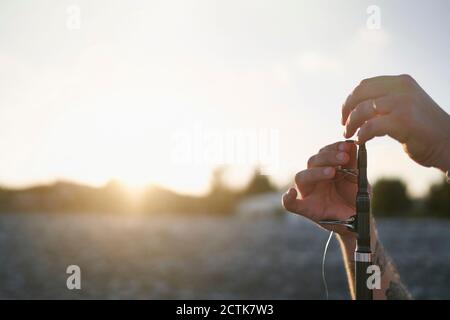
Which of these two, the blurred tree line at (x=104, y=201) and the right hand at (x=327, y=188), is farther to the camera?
the blurred tree line at (x=104, y=201)

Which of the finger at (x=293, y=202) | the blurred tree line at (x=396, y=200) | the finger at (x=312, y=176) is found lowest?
the blurred tree line at (x=396, y=200)

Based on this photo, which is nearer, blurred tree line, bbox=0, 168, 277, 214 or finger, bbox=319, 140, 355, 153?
finger, bbox=319, 140, 355, 153

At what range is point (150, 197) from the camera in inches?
1845

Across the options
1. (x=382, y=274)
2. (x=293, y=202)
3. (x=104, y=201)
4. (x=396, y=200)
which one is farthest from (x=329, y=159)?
(x=396, y=200)

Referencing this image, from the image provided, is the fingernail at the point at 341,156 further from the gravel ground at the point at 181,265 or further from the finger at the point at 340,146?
the gravel ground at the point at 181,265

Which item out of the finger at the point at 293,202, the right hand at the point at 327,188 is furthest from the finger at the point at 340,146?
the finger at the point at 293,202

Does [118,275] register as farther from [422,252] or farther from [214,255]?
[422,252]

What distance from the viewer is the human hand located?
157 centimetres

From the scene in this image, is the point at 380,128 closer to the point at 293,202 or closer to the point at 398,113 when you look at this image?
the point at 398,113

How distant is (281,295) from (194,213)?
123 feet

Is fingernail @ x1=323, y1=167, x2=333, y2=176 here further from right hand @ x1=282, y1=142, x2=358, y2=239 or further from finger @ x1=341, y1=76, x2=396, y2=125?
finger @ x1=341, y1=76, x2=396, y2=125

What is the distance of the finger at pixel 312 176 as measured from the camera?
1874 mm

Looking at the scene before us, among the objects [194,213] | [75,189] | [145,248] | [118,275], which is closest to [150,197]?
[194,213]

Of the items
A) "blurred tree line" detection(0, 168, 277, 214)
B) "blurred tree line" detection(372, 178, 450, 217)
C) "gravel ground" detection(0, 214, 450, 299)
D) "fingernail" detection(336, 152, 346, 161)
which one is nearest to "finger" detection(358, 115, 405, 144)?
"fingernail" detection(336, 152, 346, 161)
